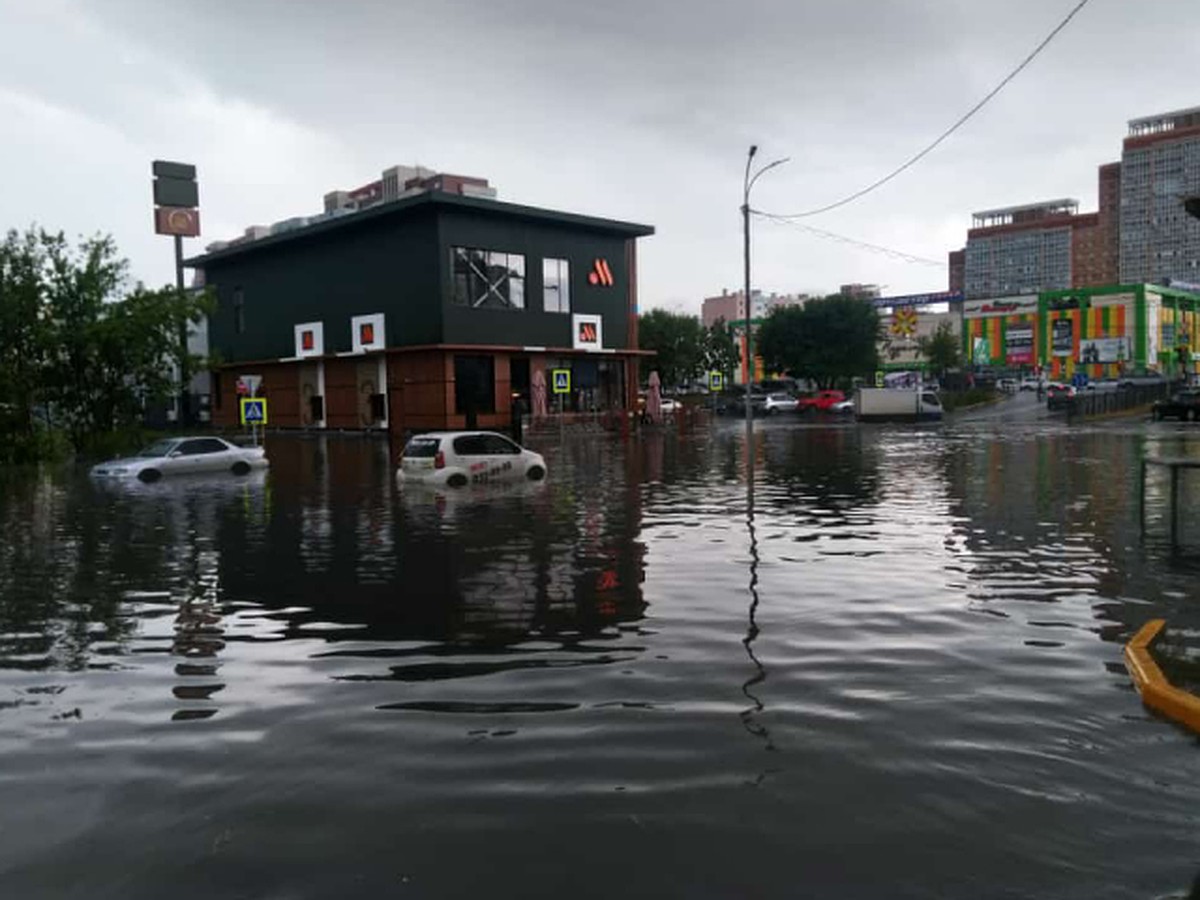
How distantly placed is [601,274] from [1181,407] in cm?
3014

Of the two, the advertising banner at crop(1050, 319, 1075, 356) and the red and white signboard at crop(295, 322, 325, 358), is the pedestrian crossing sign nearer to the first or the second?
the red and white signboard at crop(295, 322, 325, 358)

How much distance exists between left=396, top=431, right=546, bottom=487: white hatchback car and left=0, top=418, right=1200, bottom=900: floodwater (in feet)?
22.9

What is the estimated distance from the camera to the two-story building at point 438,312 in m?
47.6

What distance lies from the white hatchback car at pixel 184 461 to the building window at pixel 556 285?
25.3 m

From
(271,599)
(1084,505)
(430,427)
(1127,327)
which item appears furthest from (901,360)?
(271,599)

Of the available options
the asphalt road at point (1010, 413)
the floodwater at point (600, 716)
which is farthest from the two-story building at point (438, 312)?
the floodwater at point (600, 716)

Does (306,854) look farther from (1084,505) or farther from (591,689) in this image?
(1084,505)

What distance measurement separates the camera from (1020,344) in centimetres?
12700

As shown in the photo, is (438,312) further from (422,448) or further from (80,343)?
(422,448)

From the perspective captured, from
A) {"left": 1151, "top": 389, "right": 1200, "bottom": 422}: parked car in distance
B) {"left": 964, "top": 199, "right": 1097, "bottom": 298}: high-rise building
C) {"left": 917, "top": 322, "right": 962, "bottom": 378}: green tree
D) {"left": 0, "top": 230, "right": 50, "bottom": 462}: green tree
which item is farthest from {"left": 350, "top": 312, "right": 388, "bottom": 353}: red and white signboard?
{"left": 964, "top": 199, "right": 1097, "bottom": 298}: high-rise building

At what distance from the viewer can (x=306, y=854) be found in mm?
4309

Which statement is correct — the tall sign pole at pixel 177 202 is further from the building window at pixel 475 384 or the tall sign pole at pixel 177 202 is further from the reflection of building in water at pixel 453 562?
the reflection of building in water at pixel 453 562

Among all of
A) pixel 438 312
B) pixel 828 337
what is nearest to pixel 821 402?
pixel 828 337

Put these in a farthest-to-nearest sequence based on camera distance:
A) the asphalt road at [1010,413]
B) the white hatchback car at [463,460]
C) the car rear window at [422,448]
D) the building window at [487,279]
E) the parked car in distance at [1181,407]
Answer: the asphalt road at [1010,413], the parked car in distance at [1181,407], the building window at [487,279], the car rear window at [422,448], the white hatchback car at [463,460]
